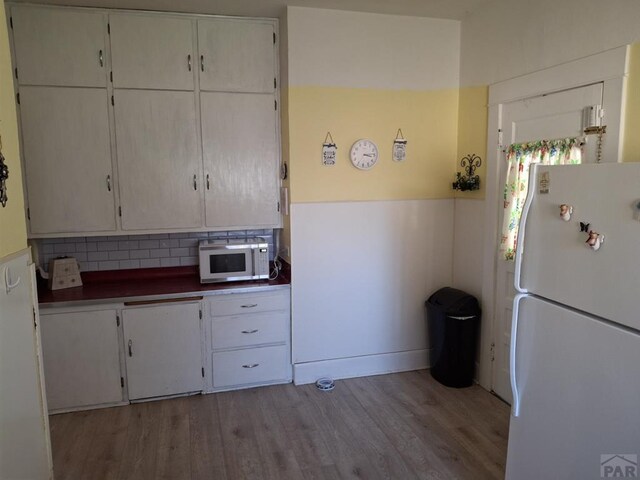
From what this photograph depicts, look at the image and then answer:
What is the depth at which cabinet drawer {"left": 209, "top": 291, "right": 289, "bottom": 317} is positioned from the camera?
11.1 feet

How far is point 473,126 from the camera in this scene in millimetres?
3459

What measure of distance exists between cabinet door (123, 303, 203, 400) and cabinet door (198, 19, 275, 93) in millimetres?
1660

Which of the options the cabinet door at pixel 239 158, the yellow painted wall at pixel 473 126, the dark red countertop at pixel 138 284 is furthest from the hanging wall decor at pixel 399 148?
the dark red countertop at pixel 138 284

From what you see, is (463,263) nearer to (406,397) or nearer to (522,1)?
(406,397)

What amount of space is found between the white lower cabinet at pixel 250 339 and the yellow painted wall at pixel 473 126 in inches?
66.1

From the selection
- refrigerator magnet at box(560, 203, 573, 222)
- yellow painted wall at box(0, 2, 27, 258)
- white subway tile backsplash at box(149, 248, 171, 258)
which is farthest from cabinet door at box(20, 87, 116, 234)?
refrigerator magnet at box(560, 203, 573, 222)

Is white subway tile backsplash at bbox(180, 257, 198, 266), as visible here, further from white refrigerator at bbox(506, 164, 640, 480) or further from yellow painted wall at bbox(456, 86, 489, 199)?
white refrigerator at bbox(506, 164, 640, 480)

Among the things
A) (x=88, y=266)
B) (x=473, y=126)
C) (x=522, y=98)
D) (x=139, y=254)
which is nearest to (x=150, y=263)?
(x=139, y=254)

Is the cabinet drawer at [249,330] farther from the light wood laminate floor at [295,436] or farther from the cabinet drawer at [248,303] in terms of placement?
the light wood laminate floor at [295,436]

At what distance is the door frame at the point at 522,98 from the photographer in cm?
233

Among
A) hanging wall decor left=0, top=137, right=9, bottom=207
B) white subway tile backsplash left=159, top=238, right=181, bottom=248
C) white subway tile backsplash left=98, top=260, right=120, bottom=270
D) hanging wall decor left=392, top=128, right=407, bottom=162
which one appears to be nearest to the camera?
hanging wall decor left=0, top=137, right=9, bottom=207

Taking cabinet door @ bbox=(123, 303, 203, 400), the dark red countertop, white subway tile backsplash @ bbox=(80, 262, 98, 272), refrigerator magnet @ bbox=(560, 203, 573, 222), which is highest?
refrigerator magnet @ bbox=(560, 203, 573, 222)

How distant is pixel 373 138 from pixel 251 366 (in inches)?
76.8

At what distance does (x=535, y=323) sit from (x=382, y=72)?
88.7 inches
